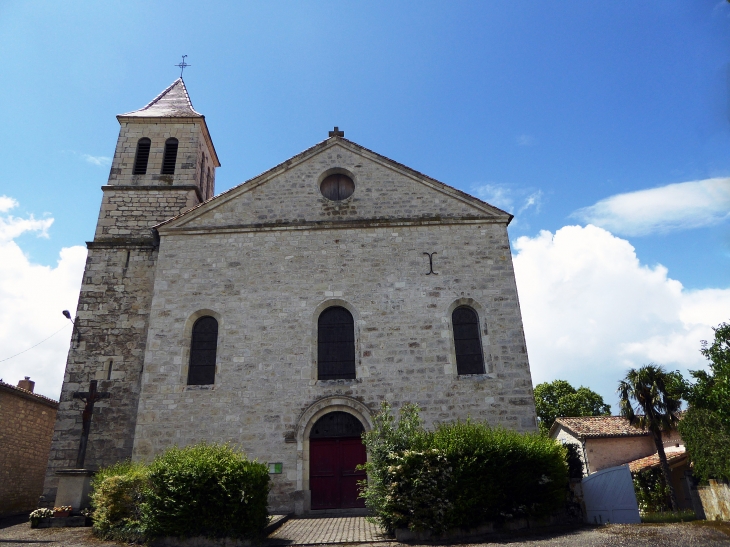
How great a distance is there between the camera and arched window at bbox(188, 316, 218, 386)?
44.4 ft

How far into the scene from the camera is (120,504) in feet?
32.3

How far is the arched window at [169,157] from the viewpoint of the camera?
18.1 metres

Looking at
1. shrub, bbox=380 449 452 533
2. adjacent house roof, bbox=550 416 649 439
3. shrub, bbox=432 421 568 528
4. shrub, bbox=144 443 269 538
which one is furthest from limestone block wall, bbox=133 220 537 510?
adjacent house roof, bbox=550 416 649 439

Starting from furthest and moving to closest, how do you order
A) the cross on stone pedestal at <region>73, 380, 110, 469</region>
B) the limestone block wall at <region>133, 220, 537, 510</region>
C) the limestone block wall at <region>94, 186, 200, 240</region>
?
the limestone block wall at <region>94, 186, 200, 240</region>, the cross on stone pedestal at <region>73, 380, 110, 469</region>, the limestone block wall at <region>133, 220, 537, 510</region>

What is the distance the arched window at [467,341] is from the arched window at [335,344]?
2.83 metres

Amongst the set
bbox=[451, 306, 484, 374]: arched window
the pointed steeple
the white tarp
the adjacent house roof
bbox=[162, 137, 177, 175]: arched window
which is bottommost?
the white tarp

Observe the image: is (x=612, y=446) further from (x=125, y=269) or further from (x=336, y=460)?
(x=125, y=269)

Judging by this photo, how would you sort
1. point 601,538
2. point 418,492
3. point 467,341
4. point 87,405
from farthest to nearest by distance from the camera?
point 467,341, point 87,405, point 418,492, point 601,538

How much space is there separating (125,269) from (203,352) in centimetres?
407

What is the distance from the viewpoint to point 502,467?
943cm

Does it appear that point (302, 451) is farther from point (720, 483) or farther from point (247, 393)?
point (720, 483)

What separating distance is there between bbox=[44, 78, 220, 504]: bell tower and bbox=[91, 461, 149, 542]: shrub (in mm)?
3660

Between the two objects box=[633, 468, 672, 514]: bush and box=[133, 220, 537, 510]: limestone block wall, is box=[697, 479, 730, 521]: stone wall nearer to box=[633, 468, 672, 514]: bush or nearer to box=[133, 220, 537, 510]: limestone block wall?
box=[133, 220, 537, 510]: limestone block wall

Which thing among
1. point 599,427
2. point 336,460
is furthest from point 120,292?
point 599,427
